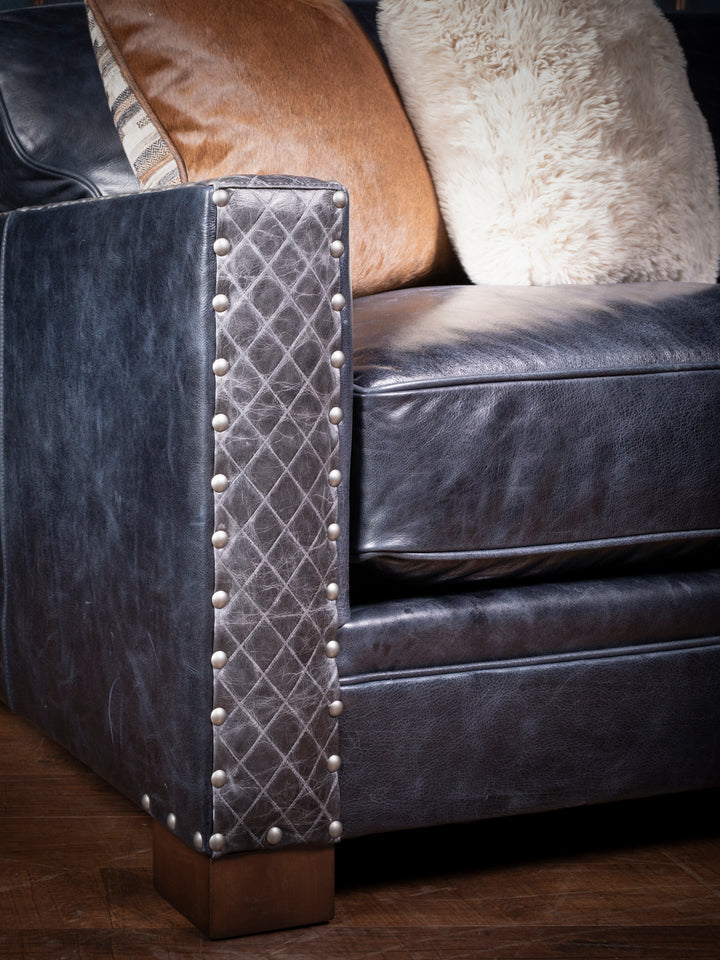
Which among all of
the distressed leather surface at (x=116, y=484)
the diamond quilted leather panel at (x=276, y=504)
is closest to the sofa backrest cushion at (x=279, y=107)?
the distressed leather surface at (x=116, y=484)

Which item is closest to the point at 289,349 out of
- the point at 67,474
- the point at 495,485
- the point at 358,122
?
the point at 495,485

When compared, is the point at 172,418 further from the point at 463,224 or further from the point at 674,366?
the point at 463,224

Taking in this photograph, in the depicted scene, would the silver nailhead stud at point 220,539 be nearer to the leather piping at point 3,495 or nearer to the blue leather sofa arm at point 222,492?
the blue leather sofa arm at point 222,492

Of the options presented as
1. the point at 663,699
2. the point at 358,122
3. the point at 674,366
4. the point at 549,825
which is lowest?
the point at 549,825

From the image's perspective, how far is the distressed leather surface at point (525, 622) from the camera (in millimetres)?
958

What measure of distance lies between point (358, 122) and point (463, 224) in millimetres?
193

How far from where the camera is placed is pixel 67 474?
1099 mm

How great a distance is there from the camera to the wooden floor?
0.93 meters

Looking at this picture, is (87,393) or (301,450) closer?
(301,450)

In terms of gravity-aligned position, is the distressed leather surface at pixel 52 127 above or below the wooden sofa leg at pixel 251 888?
above

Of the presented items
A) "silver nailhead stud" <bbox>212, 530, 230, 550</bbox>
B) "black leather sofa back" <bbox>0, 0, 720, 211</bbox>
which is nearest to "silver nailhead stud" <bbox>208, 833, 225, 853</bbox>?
"silver nailhead stud" <bbox>212, 530, 230, 550</bbox>

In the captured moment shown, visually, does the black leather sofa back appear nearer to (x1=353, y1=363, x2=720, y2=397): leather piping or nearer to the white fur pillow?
the white fur pillow

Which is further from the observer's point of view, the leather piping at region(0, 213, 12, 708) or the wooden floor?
the leather piping at region(0, 213, 12, 708)

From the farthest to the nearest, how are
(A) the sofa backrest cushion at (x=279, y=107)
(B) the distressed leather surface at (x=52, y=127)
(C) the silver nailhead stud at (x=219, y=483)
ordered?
(B) the distressed leather surface at (x=52, y=127) < (A) the sofa backrest cushion at (x=279, y=107) < (C) the silver nailhead stud at (x=219, y=483)
